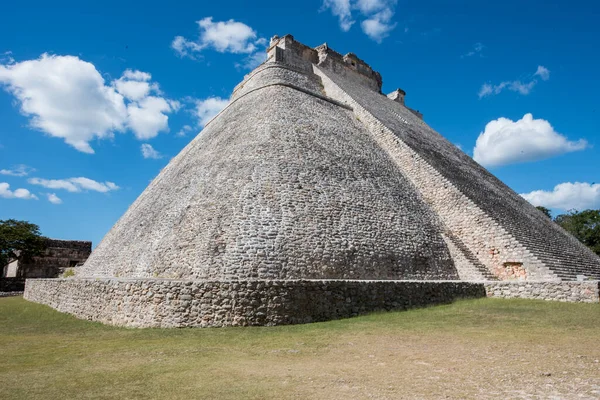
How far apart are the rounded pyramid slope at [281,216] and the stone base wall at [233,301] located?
1.27 m

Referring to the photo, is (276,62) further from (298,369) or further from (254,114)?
(298,369)

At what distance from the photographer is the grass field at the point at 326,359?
13.7 feet

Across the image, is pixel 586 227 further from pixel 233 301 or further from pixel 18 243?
pixel 18 243

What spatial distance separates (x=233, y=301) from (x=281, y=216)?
134 inches

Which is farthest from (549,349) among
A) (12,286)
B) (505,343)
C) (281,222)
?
(12,286)

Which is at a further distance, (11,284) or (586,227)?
(586,227)

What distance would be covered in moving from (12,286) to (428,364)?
28.3m

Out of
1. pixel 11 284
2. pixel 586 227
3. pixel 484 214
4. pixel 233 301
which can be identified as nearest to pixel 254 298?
pixel 233 301

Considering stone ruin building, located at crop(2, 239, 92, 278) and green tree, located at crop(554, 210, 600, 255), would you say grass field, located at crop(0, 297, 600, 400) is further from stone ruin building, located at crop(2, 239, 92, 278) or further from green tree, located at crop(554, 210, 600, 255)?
green tree, located at crop(554, 210, 600, 255)

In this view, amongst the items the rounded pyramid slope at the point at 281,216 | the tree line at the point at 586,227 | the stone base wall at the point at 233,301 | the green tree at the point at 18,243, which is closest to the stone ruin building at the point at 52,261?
the green tree at the point at 18,243

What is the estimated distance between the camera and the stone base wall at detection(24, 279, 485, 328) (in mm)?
8297

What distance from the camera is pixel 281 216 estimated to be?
441 inches

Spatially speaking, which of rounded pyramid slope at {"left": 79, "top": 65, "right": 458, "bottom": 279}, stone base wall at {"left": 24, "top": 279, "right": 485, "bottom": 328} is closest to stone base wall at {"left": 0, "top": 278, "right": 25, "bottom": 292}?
rounded pyramid slope at {"left": 79, "top": 65, "right": 458, "bottom": 279}

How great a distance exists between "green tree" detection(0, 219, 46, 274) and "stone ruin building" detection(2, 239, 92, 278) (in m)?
0.55
